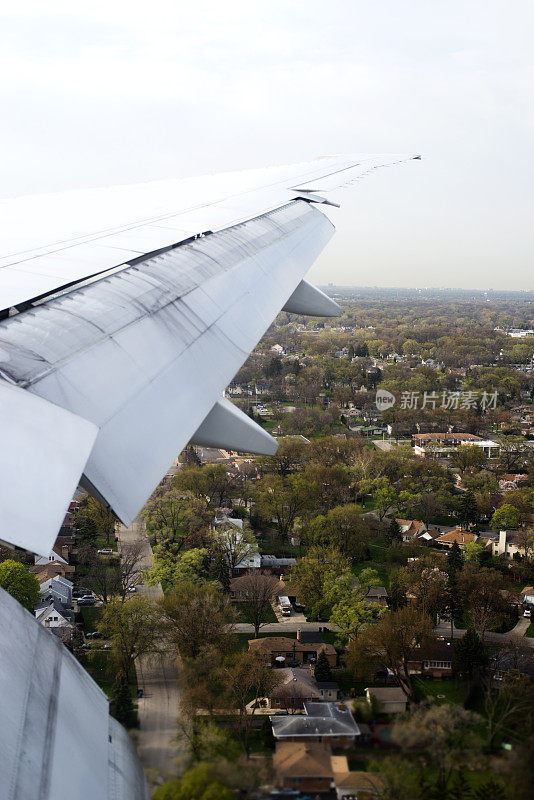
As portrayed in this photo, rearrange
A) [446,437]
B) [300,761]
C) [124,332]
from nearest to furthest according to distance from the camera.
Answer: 1. [300,761]
2. [124,332]
3. [446,437]

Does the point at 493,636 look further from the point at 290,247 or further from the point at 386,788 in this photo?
the point at 386,788

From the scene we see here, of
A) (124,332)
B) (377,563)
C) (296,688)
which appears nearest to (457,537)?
(377,563)

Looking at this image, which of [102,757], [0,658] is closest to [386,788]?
[102,757]

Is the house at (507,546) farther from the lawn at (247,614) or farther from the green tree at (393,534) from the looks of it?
the lawn at (247,614)

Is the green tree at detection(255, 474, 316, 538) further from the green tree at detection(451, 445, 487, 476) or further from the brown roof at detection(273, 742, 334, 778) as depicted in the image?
the brown roof at detection(273, 742, 334, 778)

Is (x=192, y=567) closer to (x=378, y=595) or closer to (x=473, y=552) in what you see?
(x=378, y=595)

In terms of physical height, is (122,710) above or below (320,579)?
above

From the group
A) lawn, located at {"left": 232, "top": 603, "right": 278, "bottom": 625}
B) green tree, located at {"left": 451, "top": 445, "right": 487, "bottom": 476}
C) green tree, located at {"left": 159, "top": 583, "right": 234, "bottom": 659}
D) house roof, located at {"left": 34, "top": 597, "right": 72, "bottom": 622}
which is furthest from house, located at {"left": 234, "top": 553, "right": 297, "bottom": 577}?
→ green tree, located at {"left": 451, "top": 445, "right": 487, "bottom": 476}
